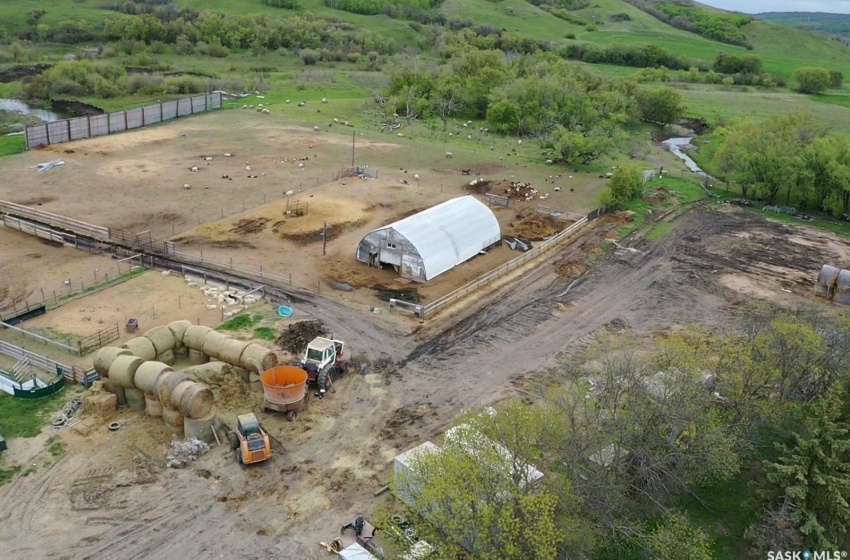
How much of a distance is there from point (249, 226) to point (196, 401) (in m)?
24.5

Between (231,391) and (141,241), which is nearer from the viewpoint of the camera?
(231,391)

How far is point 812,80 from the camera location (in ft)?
388

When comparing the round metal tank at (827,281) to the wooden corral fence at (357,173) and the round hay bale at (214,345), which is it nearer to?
the round hay bale at (214,345)

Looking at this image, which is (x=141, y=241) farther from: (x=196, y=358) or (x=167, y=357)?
(x=196, y=358)

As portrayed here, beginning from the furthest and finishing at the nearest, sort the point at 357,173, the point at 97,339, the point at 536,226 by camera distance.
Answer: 1. the point at 357,173
2. the point at 536,226
3. the point at 97,339

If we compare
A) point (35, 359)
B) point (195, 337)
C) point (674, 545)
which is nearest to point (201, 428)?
point (195, 337)

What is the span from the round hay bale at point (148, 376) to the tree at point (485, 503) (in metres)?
11.7

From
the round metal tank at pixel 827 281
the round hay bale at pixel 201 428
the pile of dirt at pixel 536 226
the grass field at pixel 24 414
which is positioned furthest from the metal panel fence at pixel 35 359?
the round metal tank at pixel 827 281

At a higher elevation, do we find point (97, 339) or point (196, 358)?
point (196, 358)

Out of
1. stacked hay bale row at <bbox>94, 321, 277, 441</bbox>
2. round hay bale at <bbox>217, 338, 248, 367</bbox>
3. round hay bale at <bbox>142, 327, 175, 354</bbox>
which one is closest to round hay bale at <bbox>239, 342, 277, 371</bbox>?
stacked hay bale row at <bbox>94, 321, 277, 441</bbox>

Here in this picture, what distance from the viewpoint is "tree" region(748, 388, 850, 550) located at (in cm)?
1923

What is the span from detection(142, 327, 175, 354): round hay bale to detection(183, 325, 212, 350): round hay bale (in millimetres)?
565

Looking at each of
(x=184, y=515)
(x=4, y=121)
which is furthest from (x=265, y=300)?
(x=4, y=121)

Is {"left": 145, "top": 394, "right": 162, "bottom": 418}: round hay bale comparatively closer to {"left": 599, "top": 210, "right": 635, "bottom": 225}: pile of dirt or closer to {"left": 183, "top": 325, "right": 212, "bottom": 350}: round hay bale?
{"left": 183, "top": 325, "right": 212, "bottom": 350}: round hay bale
